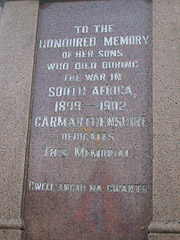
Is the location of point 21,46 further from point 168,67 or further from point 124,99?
point 168,67

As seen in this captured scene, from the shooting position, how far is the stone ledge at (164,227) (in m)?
4.72

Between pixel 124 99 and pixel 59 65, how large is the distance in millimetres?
1258

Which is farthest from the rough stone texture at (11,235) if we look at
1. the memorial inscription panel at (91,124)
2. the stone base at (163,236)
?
the stone base at (163,236)

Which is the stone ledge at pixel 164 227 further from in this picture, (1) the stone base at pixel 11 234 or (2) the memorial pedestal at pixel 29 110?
(1) the stone base at pixel 11 234

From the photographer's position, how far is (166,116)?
5285 mm

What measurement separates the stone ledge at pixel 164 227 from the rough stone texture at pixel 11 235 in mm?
1806

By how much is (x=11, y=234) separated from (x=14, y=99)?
2.07 meters

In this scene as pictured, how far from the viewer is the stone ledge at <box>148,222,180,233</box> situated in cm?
472

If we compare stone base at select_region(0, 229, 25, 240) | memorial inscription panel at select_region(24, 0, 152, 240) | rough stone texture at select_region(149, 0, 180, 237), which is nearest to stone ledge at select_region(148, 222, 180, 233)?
rough stone texture at select_region(149, 0, 180, 237)

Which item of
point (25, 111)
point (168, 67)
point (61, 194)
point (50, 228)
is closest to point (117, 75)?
point (168, 67)

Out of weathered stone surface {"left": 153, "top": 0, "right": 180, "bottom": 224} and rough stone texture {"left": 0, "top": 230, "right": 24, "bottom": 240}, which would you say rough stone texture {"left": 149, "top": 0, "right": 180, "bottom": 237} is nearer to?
weathered stone surface {"left": 153, "top": 0, "right": 180, "bottom": 224}

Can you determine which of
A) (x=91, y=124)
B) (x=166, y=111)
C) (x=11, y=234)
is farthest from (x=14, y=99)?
(x=166, y=111)

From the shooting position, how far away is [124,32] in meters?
5.97

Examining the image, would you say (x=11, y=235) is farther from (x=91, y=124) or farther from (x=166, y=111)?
(x=166, y=111)
